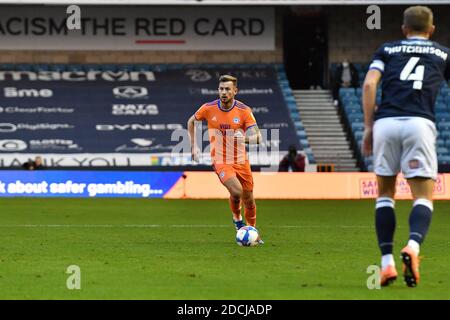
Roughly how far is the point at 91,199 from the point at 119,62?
1390 centimetres

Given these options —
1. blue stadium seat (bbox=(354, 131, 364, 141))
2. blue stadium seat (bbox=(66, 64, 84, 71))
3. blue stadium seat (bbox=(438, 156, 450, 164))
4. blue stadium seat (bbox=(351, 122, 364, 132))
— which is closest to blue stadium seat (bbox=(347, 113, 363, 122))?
blue stadium seat (bbox=(351, 122, 364, 132))

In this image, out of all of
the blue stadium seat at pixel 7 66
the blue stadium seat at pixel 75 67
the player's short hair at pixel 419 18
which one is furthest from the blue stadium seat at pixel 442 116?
the player's short hair at pixel 419 18

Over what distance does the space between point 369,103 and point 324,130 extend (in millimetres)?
30909

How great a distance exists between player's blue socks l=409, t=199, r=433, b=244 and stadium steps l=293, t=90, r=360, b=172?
91.7 ft

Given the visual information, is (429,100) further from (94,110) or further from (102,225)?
(94,110)

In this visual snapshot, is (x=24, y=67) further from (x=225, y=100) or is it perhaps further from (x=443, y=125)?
(x=225, y=100)

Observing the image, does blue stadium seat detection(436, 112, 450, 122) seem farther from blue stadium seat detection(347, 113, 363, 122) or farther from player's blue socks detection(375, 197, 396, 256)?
player's blue socks detection(375, 197, 396, 256)

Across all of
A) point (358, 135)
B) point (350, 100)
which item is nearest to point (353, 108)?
point (350, 100)

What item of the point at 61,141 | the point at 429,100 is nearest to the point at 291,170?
the point at 61,141

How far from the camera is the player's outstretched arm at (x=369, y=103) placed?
947 centimetres

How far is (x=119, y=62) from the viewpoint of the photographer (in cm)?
4303

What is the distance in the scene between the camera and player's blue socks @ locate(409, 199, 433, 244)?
953 cm

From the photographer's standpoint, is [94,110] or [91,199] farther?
[94,110]

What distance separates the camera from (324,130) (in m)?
40.3
